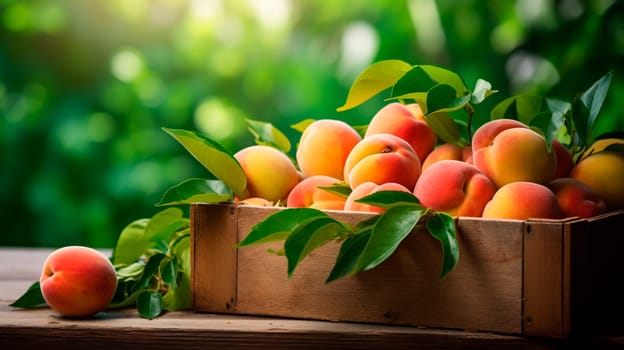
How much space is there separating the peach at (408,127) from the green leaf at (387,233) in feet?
0.55

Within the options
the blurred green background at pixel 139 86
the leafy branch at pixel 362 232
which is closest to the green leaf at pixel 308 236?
the leafy branch at pixel 362 232

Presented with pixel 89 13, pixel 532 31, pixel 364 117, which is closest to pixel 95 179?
pixel 89 13

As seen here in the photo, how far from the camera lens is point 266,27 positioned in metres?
2.28

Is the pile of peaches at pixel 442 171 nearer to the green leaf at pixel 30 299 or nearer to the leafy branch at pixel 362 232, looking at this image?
the leafy branch at pixel 362 232

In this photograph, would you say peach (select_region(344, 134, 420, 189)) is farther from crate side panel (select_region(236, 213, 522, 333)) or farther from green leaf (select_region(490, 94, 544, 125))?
green leaf (select_region(490, 94, 544, 125))

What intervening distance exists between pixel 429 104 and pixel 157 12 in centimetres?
166

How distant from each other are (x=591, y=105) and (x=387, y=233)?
1.13ft

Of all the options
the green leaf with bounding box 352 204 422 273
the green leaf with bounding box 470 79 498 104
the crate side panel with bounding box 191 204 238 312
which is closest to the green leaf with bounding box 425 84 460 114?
the green leaf with bounding box 470 79 498 104

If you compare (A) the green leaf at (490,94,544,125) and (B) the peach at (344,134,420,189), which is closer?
(B) the peach at (344,134,420,189)

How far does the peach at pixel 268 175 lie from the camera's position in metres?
0.93

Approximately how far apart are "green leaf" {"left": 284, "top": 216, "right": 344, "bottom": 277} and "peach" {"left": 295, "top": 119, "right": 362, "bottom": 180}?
0.55ft

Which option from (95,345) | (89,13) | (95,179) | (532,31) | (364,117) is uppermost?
(89,13)

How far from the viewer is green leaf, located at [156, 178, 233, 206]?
2.86 ft

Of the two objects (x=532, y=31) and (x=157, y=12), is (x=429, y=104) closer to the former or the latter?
(x=532, y=31)
